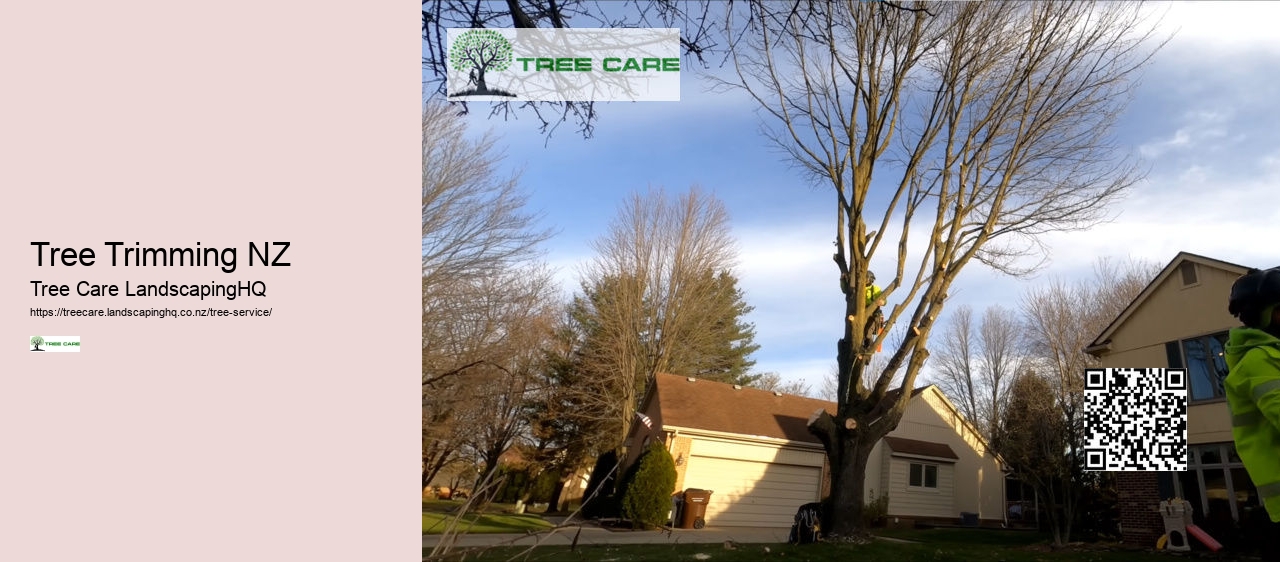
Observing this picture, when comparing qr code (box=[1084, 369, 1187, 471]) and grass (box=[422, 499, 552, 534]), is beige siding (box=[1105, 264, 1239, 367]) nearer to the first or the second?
qr code (box=[1084, 369, 1187, 471])

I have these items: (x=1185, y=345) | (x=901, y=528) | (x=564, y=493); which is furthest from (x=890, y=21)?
(x=564, y=493)

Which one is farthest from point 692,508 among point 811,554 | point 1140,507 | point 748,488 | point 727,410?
point 1140,507

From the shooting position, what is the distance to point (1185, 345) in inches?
613

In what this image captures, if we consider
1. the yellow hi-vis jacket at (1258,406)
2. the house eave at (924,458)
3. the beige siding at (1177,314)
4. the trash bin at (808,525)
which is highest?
the beige siding at (1177,314)

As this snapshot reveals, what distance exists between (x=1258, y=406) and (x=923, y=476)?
2403 centimetres

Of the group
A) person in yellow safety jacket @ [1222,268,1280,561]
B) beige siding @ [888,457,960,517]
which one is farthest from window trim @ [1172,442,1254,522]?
person in yellow safety jacket @ [1222,268,1280,561]

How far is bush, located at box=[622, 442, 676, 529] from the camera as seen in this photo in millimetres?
17516

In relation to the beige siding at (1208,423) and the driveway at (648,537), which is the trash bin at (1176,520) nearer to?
the beige siding at (1208,423)

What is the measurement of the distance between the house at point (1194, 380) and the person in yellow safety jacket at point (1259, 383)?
13616 millimetres

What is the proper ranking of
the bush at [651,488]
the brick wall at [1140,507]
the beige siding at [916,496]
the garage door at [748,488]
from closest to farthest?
the brick wall at [1140,507] < the bush at [651,488] < the garage door at [748,488] < the beige siding at [916,496]

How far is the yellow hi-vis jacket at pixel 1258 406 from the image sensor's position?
263cm

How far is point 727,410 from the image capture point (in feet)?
74.9

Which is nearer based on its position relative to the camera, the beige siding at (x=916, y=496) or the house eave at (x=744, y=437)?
the house eave at (x=744, y=437)
